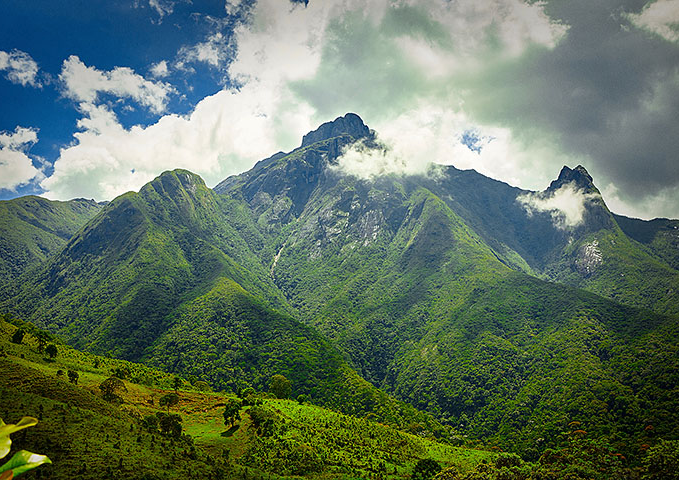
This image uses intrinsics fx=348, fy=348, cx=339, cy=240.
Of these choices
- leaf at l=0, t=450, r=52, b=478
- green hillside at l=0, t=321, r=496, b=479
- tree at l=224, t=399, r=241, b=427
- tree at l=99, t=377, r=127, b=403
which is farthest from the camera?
tree at l=224, t=399, r=241, b=427

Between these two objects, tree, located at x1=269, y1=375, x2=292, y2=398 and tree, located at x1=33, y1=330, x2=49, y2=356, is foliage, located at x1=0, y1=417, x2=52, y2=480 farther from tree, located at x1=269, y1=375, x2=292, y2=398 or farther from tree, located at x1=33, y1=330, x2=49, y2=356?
tree, located at x1=269, y1=375, x2=292, y2=398

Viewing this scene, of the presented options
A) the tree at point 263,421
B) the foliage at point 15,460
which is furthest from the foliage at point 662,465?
the foliage at point 15,460

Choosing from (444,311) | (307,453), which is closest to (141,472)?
(307,453)

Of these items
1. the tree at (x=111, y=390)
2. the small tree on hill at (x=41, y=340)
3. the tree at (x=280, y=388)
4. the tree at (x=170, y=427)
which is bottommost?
the tree at (x=280, y=388)

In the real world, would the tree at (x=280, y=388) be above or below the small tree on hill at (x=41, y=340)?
below

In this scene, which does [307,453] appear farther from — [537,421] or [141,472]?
[537,421]

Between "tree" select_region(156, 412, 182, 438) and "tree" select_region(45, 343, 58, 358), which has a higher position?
"tree" select_region(45, 343, 58, 358)

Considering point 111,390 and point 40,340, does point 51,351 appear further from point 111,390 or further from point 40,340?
point 111,390

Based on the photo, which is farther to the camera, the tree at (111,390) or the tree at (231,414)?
the tree at (231,414)

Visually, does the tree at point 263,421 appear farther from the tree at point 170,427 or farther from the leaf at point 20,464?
the leaf at point 20,464

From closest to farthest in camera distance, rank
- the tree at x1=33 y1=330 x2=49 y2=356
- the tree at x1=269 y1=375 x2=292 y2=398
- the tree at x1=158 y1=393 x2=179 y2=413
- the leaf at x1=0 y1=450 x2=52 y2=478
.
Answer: the leaf at x1=0 y1=450 x2=52 y2=478, the tree at x1=158 y1=393 x2=179 y2=413, the tree at x1=33 y1=330 x2=49 y2=356, the tree at x1=269 y1=375 x2=292 y2=398

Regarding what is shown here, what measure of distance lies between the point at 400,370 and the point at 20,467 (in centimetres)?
19200

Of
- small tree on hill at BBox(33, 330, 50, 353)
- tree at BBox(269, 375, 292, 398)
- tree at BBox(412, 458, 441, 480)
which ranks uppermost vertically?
small tree on hill at BBox(33, 330, 50, 353)

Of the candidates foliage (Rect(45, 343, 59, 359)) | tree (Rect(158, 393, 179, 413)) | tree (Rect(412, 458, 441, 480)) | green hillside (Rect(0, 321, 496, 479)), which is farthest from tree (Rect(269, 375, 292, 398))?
tree (Rect(412, 458, 441, 480))
